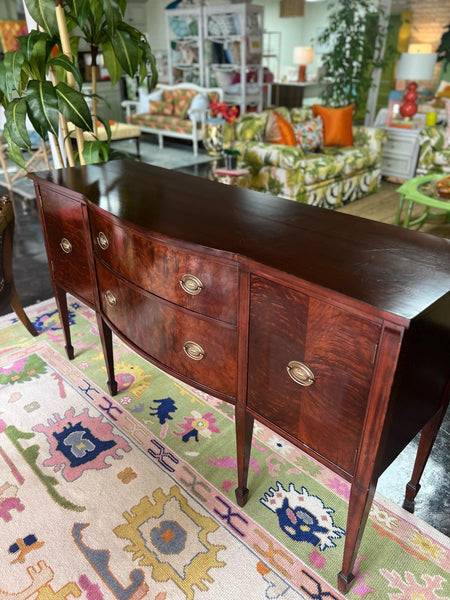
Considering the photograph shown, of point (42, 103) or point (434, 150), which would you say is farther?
point (434, 150)

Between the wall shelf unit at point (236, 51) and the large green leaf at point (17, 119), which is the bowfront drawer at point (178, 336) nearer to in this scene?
the large green leaf at point (17, 119)

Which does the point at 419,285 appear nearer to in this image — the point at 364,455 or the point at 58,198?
the point at 364,455

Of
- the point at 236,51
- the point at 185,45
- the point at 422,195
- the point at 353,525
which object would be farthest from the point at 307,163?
the point at 185,45

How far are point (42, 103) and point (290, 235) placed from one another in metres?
1.28

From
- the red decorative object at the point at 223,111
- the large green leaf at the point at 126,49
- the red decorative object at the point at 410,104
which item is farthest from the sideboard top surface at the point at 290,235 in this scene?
the red decorative object at the point at 410,104

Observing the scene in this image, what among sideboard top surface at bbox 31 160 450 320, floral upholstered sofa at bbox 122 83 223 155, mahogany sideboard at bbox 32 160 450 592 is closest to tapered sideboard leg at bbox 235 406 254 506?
mahogany sideboard at bbox 32 160 450 592

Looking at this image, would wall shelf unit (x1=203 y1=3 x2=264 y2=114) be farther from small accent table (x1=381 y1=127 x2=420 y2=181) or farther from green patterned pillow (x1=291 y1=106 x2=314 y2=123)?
small accent table (x1=381 y1=127 x2=420 y2=181)

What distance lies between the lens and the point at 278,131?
4469mm

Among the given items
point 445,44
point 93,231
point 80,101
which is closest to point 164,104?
point 445,44

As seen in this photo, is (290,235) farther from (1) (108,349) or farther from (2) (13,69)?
(2) (13,69)

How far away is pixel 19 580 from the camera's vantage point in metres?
1.34

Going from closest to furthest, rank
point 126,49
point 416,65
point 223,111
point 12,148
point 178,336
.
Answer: point 178,336 < point 12,148 < point 126,49 < point 223,111 < point 416,65

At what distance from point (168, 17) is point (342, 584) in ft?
28.1

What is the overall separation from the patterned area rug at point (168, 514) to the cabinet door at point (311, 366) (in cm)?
47
